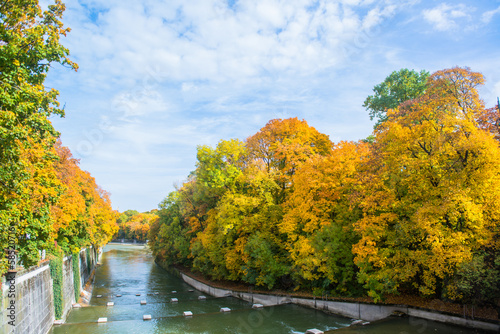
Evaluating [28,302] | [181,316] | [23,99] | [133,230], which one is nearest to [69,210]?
[28,302]

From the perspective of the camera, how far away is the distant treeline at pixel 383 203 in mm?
14398

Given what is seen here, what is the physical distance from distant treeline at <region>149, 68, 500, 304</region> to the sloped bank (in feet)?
3.27

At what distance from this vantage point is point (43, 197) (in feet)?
47.0

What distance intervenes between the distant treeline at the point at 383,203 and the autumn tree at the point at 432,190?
54 millimetres

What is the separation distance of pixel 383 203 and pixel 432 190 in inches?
93.8

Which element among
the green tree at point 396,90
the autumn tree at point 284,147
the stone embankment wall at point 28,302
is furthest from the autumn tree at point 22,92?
the green tree at point 396,90

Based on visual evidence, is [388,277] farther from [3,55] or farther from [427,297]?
[3,55]

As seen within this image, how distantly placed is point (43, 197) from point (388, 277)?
55.8ft

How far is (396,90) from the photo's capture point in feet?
104

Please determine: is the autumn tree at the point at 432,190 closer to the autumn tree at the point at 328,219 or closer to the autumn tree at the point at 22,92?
the autumn tree at the point at 328,219

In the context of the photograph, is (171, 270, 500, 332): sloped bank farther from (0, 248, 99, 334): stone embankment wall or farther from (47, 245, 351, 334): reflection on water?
(0, 248, 99, 334): stone embankment wall

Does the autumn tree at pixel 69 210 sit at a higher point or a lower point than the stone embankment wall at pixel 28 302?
higher

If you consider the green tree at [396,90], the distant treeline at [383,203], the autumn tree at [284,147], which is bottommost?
the distant treeline at [383,203]

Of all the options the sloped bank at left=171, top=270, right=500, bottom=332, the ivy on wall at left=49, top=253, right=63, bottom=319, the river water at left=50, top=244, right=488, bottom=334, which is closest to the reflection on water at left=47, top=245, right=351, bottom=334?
the river water at left=50, top=244, right=488, bottom=334
